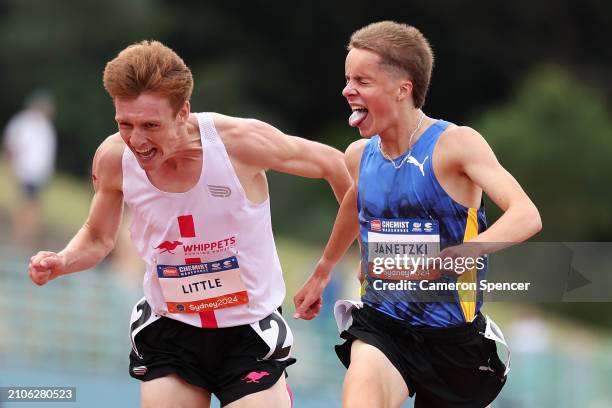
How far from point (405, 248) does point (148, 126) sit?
3.97 feet

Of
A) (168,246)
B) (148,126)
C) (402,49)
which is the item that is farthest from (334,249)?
(148,126)

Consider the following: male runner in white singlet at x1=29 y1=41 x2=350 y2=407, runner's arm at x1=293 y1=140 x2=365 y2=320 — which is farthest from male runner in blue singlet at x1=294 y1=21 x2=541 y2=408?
male runner in white singlet at x1=29 y1=41 x2=350 y2=407

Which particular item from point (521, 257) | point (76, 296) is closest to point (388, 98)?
point (521, 257)

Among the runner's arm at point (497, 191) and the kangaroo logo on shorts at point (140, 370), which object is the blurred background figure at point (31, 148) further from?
the runner's arm at point (497, 191)

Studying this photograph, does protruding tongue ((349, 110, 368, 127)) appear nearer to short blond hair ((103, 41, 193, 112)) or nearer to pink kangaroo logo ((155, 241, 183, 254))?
short blond hair ((103, 41, 193, 112))

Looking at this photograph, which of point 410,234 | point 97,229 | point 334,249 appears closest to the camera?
point 410,234

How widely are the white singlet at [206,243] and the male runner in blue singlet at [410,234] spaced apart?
48 centimetres

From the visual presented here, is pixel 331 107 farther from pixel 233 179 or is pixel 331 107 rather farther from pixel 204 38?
pixel 233 179

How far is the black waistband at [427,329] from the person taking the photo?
6059 millimetres

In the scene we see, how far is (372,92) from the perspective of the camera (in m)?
5.96

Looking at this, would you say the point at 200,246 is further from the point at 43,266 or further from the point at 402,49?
the point at 402,49

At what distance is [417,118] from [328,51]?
30118 mm

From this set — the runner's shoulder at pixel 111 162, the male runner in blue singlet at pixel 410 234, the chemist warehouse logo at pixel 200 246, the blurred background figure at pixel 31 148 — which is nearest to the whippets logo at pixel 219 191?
the chemist warehouse logo at pixel 200 246

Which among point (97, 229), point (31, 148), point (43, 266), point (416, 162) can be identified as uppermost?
point (31, 148)
